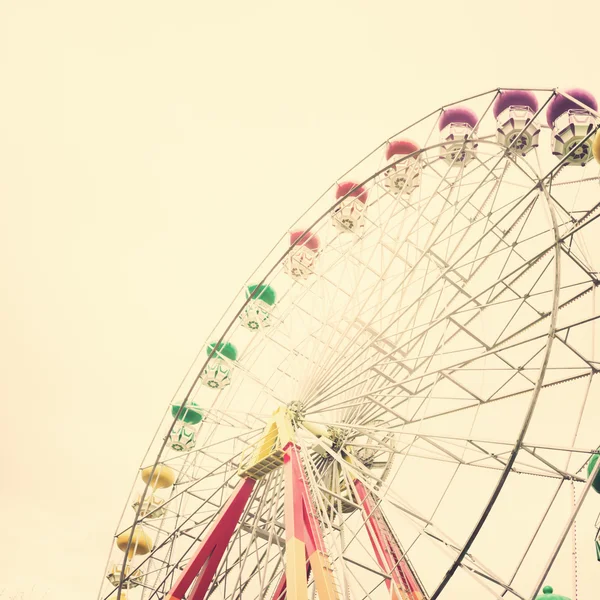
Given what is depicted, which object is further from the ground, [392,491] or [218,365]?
[218,365]

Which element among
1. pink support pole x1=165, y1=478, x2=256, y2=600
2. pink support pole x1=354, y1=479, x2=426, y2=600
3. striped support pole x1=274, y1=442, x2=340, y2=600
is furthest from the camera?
pink support pole x1=165, y1=478, x2=256, y2=600

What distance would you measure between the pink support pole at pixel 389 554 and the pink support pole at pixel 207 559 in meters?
1.95

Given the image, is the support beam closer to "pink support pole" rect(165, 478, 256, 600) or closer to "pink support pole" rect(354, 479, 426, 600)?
"pink support pole" rect(354, 479, 426, 600)

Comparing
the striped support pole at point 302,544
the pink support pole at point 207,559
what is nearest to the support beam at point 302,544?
the striped support pole at point 302,544

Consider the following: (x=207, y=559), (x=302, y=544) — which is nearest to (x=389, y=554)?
(x=302, y=544)

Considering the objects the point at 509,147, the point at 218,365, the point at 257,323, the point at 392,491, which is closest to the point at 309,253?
the point at 257,323

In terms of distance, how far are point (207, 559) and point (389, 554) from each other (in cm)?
260

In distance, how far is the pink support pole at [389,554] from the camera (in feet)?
21.6

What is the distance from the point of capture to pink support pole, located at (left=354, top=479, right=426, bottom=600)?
6590 millimetres

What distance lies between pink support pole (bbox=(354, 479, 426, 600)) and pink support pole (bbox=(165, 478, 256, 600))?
1947 mm

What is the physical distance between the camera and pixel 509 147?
746 cm

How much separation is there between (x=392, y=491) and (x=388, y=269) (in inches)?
147

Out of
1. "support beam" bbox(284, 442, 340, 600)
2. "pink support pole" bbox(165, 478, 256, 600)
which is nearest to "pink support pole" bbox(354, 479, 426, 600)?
"support beam" bbox(284, 442, 340, 600)

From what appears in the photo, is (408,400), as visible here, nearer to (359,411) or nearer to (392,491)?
(359,411)
